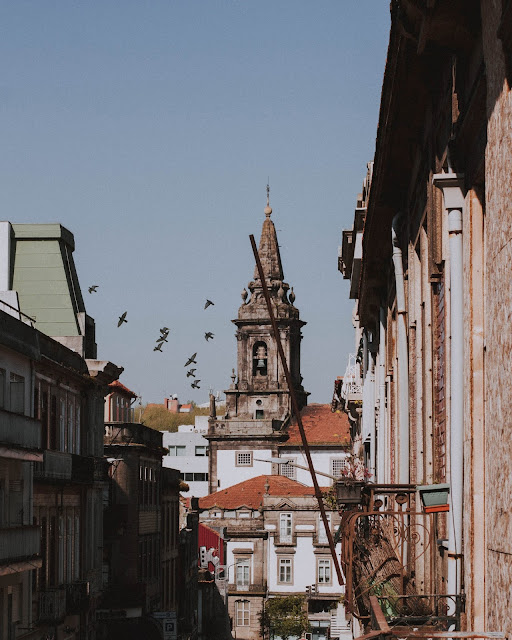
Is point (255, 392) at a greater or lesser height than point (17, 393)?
greater

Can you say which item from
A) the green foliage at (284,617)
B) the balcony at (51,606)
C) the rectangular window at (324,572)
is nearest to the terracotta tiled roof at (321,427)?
the rectangular window at (324,572)

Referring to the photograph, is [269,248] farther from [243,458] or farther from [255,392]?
[243,458]

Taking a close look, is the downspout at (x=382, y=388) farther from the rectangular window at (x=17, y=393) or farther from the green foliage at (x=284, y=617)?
the green foliage at (x=284, y=617)

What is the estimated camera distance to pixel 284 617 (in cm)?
8788

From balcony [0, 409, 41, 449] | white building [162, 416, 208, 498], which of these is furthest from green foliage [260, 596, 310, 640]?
balcony [0, 409, 41, 449]

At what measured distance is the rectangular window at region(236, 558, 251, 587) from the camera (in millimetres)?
92512

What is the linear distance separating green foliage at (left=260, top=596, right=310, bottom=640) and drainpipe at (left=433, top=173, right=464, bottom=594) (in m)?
77.3

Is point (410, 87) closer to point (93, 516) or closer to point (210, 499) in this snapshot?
point (93, 516)

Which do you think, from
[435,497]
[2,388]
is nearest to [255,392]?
[2,388]

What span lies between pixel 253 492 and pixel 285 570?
8.38m

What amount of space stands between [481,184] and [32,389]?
957 inches

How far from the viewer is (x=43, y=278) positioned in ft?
139

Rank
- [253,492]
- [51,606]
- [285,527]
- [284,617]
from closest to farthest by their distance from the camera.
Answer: [51,606] < [284,617] < [285,527] < [253,492]

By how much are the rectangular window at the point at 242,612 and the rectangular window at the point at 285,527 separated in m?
4.77
